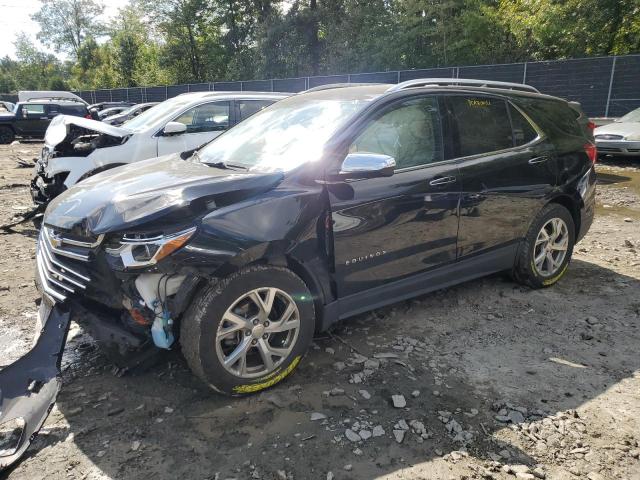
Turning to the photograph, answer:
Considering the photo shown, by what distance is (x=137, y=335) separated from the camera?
8.46 feet

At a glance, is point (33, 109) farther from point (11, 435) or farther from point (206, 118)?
point (11, 435)

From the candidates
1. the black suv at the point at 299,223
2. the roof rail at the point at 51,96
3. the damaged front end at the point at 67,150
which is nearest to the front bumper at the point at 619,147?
the black suv at the point at 299,223

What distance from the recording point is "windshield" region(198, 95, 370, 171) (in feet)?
10.4

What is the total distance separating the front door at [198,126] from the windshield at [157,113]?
0.19m

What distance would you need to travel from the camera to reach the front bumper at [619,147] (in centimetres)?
1063

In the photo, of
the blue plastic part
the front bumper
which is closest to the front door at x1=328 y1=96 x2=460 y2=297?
the blue plastic part

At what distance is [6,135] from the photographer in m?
19.2

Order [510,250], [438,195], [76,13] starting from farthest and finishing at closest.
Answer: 1. [76,13]
2. [510,250]
3. [438,195]

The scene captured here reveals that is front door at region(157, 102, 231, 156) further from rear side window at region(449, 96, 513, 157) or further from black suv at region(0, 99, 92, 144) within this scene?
black suv at region(0, 99, 92, 144)

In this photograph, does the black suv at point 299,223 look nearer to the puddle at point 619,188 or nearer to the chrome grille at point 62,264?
the chrome grille at point 62,264

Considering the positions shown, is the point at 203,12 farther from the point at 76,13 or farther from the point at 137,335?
the point at 137,335

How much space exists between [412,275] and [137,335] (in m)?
1.93

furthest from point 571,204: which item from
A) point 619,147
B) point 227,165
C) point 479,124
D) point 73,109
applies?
point 73,109

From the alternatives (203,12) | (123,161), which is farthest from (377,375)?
(203,12)
